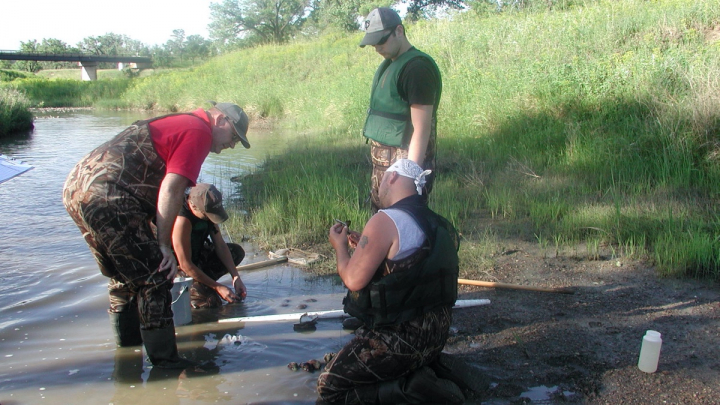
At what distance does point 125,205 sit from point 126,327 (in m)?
1.15

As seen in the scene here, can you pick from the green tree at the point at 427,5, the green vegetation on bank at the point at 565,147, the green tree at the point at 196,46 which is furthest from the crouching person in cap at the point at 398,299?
the green tree at the point at 196,46

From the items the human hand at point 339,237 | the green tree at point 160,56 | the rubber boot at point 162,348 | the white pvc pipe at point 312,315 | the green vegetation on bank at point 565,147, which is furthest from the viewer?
the green tree at point 160,56

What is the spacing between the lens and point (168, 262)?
358 centimetres

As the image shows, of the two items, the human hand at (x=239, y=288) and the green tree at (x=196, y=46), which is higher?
the green tree at (x=196, y=46)

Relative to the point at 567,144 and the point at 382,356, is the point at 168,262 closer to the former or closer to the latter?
the point at 382,356

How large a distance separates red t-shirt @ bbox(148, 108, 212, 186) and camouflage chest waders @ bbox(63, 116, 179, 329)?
6 cm

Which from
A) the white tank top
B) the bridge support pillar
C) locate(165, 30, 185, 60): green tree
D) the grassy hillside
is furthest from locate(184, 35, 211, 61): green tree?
the white tank top

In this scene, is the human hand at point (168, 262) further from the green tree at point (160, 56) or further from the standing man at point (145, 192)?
the green tree at point (160, 56)

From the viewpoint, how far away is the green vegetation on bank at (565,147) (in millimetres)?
5949

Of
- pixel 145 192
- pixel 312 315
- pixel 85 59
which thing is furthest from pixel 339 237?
pixel 85 59

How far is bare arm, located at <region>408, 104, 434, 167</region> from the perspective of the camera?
3.92 meters

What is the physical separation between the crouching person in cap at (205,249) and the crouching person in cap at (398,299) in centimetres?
151

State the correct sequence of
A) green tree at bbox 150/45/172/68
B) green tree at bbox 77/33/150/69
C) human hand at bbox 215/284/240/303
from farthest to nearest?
green tree at bbox 77/33/150/69 < green tree at bbox 150/45/172/68 < human hand at bbox 215/284/240/303

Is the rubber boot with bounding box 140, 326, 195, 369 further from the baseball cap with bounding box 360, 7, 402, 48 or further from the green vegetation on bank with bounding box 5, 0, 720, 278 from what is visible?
the green vegetation on bank with bounding box 5, 0, 720, 278
